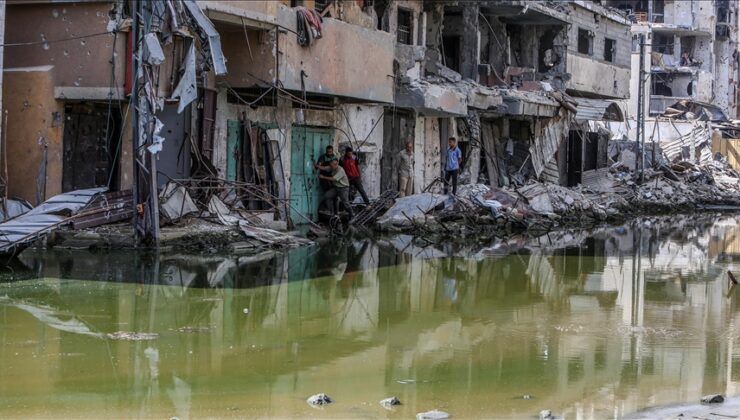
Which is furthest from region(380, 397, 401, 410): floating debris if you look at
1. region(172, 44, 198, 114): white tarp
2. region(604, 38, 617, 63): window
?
region(604, 38, 617, 63): window

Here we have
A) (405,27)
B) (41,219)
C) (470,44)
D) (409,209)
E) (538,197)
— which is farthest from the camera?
(470,44)

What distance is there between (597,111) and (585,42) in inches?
280

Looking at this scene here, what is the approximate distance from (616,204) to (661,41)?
1702 inches

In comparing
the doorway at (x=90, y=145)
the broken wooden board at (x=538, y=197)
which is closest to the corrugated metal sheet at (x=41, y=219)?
the doorway at (x=90, y=145)

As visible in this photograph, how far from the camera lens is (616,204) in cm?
3253

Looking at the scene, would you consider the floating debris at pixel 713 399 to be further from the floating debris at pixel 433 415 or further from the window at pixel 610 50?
the window at pixel 610 50

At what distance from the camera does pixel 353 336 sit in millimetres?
10398

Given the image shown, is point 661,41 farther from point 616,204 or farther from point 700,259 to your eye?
point 700,259

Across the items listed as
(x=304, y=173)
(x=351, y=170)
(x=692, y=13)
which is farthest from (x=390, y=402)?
(x=692, y=13)

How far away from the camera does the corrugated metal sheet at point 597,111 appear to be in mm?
36850

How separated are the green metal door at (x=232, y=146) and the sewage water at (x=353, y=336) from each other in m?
4.84

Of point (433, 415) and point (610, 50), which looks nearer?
point (433, 415)

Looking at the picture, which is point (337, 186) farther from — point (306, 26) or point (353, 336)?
point (353, 336)

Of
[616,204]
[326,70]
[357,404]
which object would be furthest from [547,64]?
[357,404]
